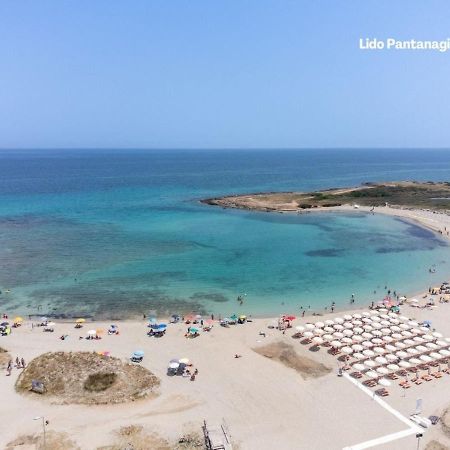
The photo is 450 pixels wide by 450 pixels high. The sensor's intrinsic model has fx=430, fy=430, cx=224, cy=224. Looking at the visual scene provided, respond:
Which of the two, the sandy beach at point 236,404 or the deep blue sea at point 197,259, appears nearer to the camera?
the sandy beach at point 236,404

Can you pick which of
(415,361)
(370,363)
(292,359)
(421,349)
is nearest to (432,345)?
(421,349)

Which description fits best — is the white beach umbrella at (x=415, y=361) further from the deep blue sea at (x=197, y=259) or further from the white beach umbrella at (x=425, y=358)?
the deep blue sea at (x=197, y=259)

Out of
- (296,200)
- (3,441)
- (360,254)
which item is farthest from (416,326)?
(296,200)

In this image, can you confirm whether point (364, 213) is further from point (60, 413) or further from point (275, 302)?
point (60, 413)

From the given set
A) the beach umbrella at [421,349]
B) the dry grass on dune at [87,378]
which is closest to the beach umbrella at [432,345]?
the beach umbrella at [421,349]

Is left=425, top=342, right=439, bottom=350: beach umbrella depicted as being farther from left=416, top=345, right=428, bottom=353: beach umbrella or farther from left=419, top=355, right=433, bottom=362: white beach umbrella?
left=419, top=355, right=433, bottom=362: white beach umbrella

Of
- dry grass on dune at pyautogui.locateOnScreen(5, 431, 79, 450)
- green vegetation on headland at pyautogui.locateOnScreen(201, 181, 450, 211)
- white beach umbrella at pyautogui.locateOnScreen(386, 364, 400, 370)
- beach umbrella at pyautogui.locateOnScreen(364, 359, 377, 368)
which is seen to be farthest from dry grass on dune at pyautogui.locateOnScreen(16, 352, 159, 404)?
green vegetation on headland at pyautogui.locateOnScreen(201, 181, 450, 211)
